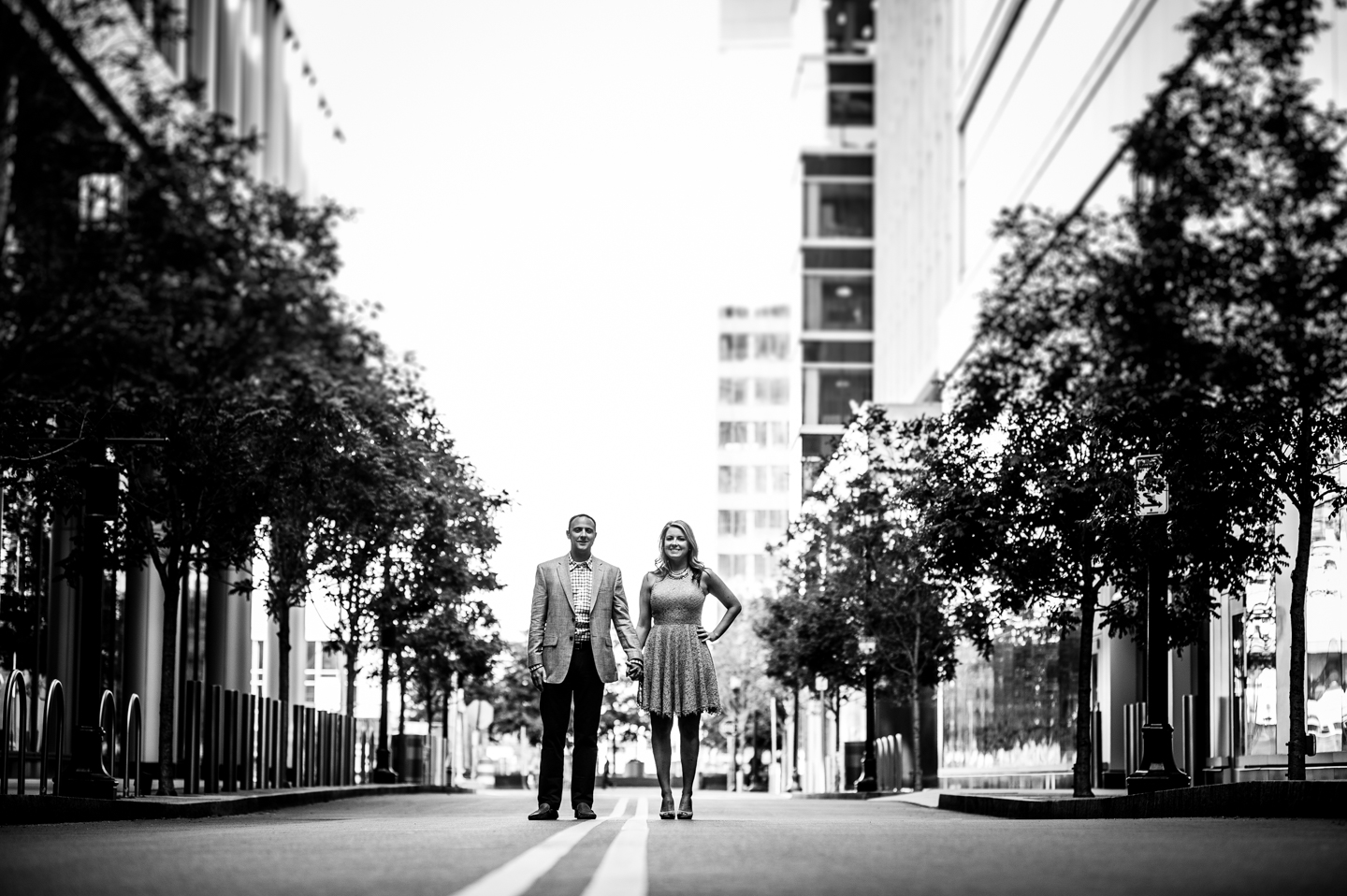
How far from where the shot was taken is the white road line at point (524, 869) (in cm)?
741

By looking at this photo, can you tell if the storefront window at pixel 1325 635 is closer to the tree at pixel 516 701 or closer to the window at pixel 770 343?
the tree at pixel 516 701

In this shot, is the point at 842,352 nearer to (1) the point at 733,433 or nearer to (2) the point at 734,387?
(1) the point at 733,433

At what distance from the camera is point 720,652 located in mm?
95438

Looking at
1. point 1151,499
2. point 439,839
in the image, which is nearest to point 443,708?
point 1151,499

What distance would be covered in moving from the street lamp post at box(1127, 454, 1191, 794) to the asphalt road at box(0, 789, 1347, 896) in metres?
6.86

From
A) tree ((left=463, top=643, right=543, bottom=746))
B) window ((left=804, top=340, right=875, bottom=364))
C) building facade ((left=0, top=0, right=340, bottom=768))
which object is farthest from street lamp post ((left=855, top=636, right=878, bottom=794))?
window ((left=804, top=340, right=875, bottom=364))

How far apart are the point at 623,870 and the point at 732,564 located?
5661 inches

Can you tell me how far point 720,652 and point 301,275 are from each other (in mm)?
78516

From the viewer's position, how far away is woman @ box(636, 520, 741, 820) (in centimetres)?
1469

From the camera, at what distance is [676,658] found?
48.3 feet

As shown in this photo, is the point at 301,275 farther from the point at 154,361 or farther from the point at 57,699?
the point at 57,699

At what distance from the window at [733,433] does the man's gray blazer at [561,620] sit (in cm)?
13994

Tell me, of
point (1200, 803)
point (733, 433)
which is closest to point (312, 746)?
point (1200, 803)

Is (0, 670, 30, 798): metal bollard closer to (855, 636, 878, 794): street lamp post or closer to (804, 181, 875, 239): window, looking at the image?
(855, 636, 878, 794): street lamp post
